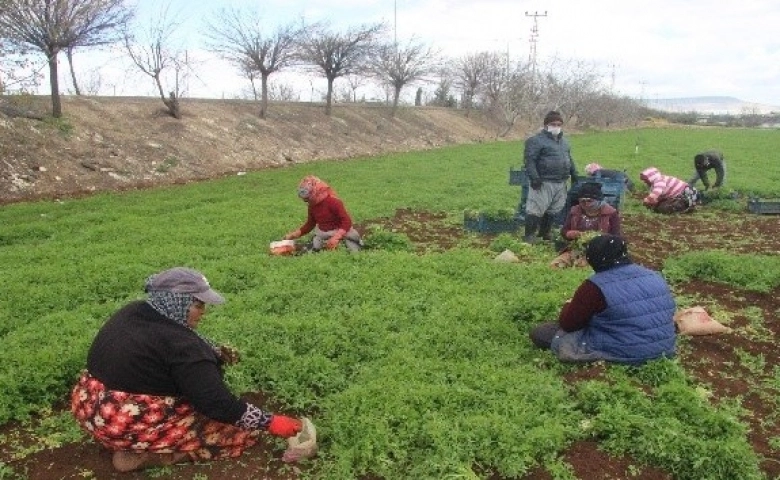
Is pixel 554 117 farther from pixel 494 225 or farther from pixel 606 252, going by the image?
pixel 606 252

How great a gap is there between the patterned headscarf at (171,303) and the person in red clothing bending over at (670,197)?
11.0 meters

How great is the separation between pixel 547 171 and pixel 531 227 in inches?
35.3

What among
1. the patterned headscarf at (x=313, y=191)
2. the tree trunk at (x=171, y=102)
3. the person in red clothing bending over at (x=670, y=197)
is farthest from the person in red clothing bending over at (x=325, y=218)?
the tree trunk at (x=171, y=102)

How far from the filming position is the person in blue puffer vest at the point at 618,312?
15.3 feet

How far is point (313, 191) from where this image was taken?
27.3 ft

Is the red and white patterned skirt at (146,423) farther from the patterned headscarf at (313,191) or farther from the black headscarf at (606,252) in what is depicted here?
the patterned headscarf at (313,191)

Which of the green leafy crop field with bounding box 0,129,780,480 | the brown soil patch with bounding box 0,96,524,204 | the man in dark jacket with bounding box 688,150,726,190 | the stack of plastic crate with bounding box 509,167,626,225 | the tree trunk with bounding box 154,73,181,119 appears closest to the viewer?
the green leafy crop field with bounding box 0,129,780,480

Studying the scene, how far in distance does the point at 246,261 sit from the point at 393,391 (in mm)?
4193

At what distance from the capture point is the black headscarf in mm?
4691

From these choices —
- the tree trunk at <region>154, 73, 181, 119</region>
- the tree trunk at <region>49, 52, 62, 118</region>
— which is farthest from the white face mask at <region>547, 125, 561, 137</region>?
the tree trunk at <region>154, 73, 181, 119</region>

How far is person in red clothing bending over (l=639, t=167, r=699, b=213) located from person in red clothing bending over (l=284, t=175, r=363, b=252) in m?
6.80

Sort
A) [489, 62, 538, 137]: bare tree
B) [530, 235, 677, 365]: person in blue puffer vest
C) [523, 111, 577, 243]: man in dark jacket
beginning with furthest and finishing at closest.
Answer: [489, 62, 538, 137]: bare tree
[523, 111, 577, 243]: man in dark jacket
[530, 235, 677, 365]: person in blue puffer vest

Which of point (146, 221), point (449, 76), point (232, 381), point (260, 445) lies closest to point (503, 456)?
point (260, 445)

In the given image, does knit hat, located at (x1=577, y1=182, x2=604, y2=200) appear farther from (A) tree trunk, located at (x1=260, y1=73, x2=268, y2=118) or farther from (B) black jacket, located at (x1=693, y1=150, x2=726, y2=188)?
(A) tree trunk, located at (x1=260, y1=73, x2=268, y2=118)
